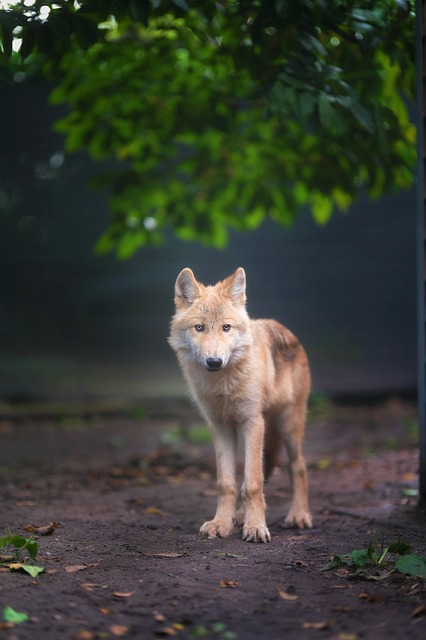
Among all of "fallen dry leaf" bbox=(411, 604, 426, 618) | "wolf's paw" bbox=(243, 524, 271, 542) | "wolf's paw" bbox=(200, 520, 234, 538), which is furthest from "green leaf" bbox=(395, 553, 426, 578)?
"wolf's paw" bbox=(200, 520, 234, 538)

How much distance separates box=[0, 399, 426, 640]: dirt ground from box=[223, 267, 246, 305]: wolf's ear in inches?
57.5

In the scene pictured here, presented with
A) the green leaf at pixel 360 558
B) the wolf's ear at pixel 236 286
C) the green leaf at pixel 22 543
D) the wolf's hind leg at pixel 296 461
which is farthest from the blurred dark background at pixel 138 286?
the green leaf at pixel 360 558

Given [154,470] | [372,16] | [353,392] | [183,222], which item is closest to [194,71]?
[183,222]

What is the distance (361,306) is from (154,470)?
514 centimetres

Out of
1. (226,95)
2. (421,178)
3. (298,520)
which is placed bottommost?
(298,520)

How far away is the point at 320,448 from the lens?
910 centimetres

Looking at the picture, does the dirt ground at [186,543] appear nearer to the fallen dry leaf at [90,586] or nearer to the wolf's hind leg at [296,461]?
the fallen dry leaf at [90,586]

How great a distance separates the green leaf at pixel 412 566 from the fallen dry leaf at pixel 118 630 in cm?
133

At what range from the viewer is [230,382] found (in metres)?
4.84

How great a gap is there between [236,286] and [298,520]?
1.60 meters

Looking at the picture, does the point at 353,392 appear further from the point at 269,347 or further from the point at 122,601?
the point at 122,601

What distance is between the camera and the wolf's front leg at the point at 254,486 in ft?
15.2

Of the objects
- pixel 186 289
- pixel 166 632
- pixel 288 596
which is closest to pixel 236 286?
pixel 186 289

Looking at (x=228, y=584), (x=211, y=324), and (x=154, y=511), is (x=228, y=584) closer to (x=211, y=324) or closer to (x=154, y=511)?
(x=211, y=324)
